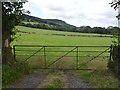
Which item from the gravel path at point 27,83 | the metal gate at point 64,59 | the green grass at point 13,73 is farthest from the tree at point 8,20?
the gravel path at point 27,83

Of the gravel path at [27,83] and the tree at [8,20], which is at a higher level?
the tree at [8,20]

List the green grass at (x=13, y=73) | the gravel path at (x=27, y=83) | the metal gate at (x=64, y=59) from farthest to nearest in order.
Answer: the metal gate at (x=64, y=59) < the green grass at (x=13, y=73) < the gravel path at (x=27, y=83)

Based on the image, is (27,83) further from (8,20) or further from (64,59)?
(64,59)

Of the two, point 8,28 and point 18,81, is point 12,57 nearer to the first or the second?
point 8,28

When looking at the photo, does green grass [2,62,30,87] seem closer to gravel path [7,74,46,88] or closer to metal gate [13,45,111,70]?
gravel path [7,74,46,88]

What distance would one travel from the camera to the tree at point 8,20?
47.9ft

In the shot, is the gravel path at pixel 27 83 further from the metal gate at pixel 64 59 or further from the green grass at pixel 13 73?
the metal gate at pixel 64 59

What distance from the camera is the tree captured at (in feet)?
47.9

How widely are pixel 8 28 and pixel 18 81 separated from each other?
4866mm

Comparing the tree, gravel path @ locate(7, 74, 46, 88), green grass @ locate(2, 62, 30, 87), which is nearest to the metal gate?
the tree

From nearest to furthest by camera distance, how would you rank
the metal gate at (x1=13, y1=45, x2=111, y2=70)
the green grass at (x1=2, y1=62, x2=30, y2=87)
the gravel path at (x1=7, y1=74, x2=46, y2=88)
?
the gravel path at (x1=7, y1=74, x2=46, y2=88) → the green grass at (x1=2, y1=62, x2=30, y2=87) → the metal gate at (x1=13, y1=45, x2=111, y2=70)

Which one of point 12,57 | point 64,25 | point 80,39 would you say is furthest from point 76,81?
point 80,39

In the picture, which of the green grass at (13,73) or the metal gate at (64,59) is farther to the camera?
the metal gate at (64,59)

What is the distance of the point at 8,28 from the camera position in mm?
14906
